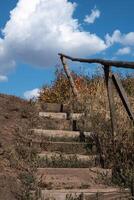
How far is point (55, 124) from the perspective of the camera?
10039 mm

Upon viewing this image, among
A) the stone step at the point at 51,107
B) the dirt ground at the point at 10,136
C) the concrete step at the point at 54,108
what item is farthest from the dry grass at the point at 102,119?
the dirt ground at the point at 10,136

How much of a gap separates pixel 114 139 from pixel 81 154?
0.76 meters

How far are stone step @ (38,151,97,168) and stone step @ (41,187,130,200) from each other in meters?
1.08

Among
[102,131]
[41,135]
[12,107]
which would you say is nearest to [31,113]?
[12,107]

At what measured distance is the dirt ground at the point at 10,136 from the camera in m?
6.54

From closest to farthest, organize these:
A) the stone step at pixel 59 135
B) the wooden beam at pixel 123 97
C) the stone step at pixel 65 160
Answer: the stone step at pixel 65 160
the wooden beam at pixel 123 97
the stone step at pixel 59 135

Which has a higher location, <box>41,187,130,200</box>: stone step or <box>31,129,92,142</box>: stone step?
<box>31,129,92,142</box>: stone step

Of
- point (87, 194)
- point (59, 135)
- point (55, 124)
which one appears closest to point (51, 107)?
point (55, 124)

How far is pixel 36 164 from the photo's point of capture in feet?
24.6

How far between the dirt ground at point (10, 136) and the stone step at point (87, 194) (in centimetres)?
38

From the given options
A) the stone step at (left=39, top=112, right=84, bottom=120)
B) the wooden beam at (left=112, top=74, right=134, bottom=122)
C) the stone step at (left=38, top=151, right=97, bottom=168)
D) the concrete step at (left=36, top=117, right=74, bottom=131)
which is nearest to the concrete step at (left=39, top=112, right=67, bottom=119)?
the stone step at (left=39, top=112, right=84, bottom=120)

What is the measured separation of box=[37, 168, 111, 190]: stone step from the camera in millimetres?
6945

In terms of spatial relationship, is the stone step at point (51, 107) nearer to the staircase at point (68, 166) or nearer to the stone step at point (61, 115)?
the stone step at point (61, 115)

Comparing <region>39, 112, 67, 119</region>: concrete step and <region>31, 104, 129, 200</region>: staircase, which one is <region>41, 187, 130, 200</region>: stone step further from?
<region>39, 112, 67, 119</region>: concrete step
